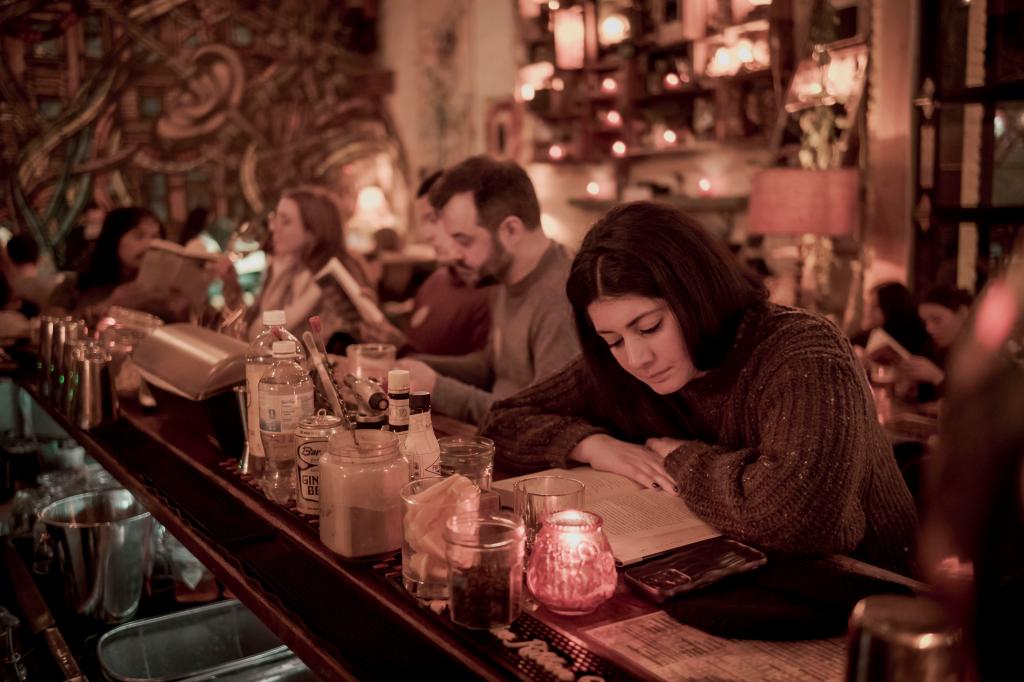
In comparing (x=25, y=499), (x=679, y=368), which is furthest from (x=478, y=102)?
→ (x=679, y=368)

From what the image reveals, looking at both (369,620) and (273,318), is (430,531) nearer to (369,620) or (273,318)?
(369,620)

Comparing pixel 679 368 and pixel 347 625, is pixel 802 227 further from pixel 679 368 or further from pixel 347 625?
pixel 347 625

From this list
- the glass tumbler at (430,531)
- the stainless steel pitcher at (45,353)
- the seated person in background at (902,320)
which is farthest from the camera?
the seated person in background at (902,320)

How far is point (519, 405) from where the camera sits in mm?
2033

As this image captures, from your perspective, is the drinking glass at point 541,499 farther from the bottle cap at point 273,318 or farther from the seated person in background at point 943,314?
the seated person in background at point 943,314

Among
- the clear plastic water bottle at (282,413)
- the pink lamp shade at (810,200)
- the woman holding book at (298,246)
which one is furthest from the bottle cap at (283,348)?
the pink lamp shade at (810,200)

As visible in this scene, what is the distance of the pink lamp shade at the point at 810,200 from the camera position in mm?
4316

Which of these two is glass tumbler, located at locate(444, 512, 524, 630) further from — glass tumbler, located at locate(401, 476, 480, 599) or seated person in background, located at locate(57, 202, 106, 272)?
seated person in background, located at locate(57, 202, 106, 272)

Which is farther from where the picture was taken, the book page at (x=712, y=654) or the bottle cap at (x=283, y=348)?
the bottle cap at (x=283, y=348)

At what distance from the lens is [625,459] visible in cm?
172

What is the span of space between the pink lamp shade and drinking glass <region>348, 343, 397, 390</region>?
8.77 ft

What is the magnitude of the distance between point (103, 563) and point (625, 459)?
4.01 feet

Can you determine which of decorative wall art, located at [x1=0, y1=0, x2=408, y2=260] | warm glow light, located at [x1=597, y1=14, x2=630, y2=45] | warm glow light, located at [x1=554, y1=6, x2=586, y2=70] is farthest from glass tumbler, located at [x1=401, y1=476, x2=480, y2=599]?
decorative wall art, located at [x1=0, y1=0, x2=408, y2=260]

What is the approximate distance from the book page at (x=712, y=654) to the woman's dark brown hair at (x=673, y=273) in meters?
0.64
